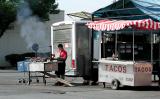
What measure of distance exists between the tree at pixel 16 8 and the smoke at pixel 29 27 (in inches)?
17.8

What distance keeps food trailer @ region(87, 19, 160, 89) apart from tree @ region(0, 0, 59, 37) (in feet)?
70.0

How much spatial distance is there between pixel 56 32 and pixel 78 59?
88.6 inches

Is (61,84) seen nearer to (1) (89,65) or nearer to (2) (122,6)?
(1) (89,65)

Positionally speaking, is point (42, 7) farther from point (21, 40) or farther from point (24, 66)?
point (24, 66)

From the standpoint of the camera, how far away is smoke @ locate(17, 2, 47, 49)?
44875 millimetres

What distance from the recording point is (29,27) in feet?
155

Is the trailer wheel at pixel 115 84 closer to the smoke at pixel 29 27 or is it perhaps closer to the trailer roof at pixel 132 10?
the trailer roof at pixel 132 10

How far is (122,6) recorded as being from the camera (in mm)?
23094

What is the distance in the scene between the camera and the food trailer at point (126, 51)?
19516 mm

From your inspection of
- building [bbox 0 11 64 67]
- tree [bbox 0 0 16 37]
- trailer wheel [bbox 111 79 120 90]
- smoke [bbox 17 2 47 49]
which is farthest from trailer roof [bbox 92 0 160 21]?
building [bbox 0 11 64 67]

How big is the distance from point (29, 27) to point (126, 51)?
87.3 ft

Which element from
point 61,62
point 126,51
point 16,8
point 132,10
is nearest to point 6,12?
point 16,8

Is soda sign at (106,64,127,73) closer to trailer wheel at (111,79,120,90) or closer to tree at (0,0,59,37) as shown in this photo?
trailer wheel at (111,79,120,90)

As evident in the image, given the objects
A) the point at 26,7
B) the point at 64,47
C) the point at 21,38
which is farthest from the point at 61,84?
the point at 21,38
